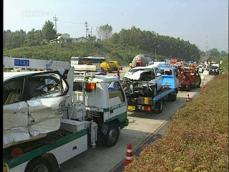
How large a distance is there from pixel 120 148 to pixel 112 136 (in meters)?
0.46

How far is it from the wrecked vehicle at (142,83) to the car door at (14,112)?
8539 millimetres

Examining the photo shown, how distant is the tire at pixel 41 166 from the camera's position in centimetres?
683

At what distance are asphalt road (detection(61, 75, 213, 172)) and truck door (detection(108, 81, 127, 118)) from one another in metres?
1.00

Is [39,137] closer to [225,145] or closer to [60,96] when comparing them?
[60,96]

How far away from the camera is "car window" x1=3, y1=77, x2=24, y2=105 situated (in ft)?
23.2

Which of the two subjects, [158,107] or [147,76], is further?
[147,76]

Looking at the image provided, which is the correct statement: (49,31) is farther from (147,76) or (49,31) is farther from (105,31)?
(147,76)

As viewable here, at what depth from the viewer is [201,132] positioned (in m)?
8.30

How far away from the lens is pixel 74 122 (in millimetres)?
8578

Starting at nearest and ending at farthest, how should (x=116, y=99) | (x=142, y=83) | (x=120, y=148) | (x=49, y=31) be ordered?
(x=120, y=148), (x=116, y=99), (x=142, y=83), (x=49, y=31)

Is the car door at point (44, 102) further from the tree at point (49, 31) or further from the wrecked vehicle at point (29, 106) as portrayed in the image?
the tree at point (49, 31)

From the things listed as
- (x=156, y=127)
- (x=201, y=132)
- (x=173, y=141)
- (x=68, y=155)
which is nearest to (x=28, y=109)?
(x=68, y=155)

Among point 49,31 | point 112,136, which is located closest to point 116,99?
point 112,136

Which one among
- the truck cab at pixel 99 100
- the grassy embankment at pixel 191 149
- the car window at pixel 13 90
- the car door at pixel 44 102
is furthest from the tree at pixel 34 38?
the car window at pixel 13 90
